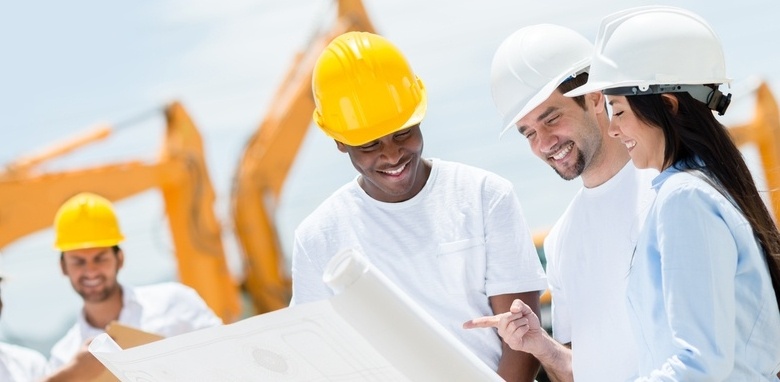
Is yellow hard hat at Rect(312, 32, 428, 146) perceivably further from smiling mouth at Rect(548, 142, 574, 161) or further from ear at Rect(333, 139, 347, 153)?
smiling mouth at Rect(548, 142, 574, 161)

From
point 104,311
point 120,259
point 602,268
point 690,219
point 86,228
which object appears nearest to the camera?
point 690,219

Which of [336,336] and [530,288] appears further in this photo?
[530,288]

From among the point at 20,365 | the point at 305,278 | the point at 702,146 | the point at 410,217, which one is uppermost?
the point at 702,146

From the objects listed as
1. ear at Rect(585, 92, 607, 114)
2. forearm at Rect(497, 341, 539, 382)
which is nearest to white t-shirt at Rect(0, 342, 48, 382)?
forearm at Rect(497, 341, 539, 382)

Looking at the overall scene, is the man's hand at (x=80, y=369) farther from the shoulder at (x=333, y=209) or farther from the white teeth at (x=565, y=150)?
the white teeth at (x=565, y=150)

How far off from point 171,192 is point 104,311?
19.2 ft

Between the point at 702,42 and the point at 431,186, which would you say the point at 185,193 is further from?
the point at 702,42

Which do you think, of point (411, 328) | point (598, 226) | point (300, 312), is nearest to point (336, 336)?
point (300, 312)

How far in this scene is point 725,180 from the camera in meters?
2.38

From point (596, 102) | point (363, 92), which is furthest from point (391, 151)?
point (596, 102)

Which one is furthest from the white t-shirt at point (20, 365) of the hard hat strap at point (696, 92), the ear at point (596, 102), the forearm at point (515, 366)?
the hard hat strap at point (696, 92)

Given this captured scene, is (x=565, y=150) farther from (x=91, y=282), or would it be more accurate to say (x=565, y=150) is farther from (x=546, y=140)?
(x=91, y=282)

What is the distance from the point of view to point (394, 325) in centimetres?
212

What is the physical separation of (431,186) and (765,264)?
137 cm
